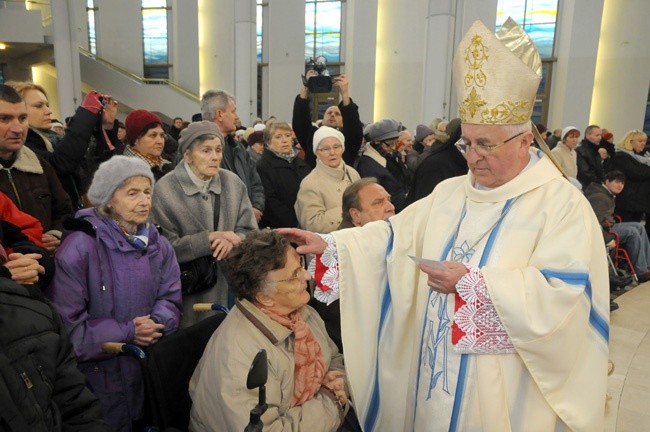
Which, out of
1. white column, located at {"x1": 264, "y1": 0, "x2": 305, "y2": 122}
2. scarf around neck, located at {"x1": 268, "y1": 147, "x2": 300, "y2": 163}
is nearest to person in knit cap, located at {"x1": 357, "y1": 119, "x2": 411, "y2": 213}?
scarf around neck, located at {"x1": 268, "y1": 147, "x2": 300, "y2": 163}

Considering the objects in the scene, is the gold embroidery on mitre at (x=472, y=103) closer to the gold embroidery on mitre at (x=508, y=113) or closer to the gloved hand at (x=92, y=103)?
the gold embroidery on mitre at (x=508, y=113)

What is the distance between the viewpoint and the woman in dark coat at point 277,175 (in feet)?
12.8

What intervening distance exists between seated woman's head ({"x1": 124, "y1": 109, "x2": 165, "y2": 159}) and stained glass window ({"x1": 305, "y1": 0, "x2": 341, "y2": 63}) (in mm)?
14262

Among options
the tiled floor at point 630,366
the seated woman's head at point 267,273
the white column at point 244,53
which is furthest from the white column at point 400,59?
the seated woman's head at point 267,273

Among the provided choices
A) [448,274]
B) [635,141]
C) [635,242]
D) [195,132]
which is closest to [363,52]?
[635,141]

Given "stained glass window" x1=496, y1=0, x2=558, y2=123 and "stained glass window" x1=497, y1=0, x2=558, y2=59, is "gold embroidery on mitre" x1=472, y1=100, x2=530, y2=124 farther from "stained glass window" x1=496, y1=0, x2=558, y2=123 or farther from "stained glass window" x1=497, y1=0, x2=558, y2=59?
"stained glass window" x1=497, y1=0, x2=558, y2=59

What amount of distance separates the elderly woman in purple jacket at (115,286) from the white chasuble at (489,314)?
2.91 feet

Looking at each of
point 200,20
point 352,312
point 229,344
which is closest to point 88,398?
point 229,344

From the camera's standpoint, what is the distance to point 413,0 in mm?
15289

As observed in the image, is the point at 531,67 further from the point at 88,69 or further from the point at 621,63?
the point at 88,69

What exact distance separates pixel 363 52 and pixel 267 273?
14.6m

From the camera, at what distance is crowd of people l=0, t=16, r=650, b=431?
1.59m

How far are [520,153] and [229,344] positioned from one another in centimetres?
123

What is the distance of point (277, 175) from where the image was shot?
12.8 feet
